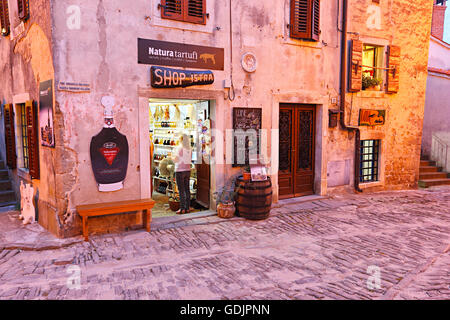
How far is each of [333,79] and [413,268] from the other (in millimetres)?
5751

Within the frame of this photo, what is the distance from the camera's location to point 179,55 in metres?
6.91

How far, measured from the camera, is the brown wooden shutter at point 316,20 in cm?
868

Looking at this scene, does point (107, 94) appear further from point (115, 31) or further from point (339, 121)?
point (339, 121)

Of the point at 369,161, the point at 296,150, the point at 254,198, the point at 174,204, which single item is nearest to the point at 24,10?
the point at 174,204

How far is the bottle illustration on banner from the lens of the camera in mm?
6223

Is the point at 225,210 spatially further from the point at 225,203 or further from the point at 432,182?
the point at 432,182

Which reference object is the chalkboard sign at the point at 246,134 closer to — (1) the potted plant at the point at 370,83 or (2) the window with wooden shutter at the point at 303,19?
(2) the window with wooden shutter at the point at 303,19

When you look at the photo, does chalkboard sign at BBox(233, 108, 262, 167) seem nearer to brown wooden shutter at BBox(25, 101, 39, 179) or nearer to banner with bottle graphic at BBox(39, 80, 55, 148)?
banner with bottle graphic at BBox(39, 80, 55, 148)

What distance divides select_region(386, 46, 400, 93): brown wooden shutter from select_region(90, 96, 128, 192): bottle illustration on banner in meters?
7.83

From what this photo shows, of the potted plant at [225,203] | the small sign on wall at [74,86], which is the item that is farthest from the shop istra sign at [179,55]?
the potted plant at [225,203]

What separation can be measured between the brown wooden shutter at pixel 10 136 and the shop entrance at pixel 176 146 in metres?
3.29

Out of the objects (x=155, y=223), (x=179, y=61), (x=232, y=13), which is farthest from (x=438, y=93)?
(x=155, y=223)

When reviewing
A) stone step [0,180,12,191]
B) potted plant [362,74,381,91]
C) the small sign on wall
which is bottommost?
stone step [0,180,12,191]

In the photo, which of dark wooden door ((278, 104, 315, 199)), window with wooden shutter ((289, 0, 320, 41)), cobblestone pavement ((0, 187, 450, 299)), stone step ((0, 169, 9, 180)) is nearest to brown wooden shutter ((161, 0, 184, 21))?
window with wooden shutter ((289, 0, 320, 41))
